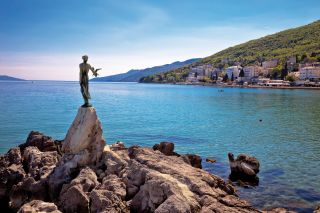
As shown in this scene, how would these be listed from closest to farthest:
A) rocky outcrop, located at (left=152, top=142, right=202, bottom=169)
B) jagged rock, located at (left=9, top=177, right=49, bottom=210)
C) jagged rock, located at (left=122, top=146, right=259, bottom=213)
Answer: jagged rock, located at (left=122, top=146, right=259, bottom=213) → jagged rock, located at (left=9, top=177, right=49, bottom=210) → rocky outcrop, located at (left=152, top=142, right=202, bottom=169)

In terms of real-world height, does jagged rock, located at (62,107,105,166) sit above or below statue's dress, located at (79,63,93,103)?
below

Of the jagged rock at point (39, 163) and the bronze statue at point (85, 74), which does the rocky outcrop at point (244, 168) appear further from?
the jagged rock at point (39, 163)

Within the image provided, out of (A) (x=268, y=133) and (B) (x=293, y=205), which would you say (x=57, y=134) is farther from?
(B) (x=293, y=205)

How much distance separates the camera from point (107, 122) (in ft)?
186

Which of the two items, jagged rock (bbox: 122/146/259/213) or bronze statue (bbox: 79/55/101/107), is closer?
jagged rock (bbox: 122/146/259/213)

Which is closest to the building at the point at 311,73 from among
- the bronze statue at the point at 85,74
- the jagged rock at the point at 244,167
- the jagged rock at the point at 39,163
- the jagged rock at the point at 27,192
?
the jagged rock at the point at 244,167

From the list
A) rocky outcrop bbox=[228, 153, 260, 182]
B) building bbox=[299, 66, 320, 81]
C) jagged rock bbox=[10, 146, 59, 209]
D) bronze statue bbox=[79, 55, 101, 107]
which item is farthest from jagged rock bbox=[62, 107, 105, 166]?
building bbox=[299, 66, 320, 81]

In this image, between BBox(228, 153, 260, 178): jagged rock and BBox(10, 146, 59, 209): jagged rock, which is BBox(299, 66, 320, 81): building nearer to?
BBox(228, 153, 260, 178): jagged rock

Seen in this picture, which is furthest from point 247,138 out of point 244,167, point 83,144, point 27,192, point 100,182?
point 27,192

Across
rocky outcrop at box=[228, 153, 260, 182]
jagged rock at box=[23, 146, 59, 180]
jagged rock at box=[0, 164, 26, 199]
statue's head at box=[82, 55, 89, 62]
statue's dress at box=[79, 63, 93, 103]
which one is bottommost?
rocky outcrop at box=[228, 153, 260, 182]

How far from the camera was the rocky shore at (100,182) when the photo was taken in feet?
48.6

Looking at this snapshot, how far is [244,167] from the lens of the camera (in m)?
25.9

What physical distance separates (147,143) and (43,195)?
71.4 ft

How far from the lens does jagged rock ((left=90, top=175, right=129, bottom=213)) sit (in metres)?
14.7
